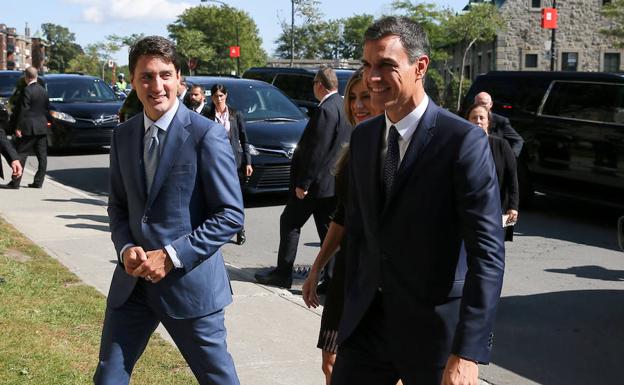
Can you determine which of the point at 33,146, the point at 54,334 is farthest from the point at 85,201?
the point at 54,334

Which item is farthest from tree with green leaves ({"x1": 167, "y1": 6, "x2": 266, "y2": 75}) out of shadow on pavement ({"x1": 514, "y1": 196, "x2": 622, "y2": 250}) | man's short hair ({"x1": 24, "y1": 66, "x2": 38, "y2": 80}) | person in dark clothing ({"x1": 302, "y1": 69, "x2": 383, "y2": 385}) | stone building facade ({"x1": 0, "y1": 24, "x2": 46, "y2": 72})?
person in dark clothing ({"x1": 302, "y1": 69, "x2": 383, "y2": 385})

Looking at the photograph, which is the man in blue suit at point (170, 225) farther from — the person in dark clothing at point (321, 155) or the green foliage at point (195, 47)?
the green foliage at point (195, 47)

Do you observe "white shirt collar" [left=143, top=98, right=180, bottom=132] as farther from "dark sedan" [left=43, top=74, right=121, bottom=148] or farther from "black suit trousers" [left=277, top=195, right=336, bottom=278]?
"dark sedan" [left=43, top=74, right=121, bottom=148]

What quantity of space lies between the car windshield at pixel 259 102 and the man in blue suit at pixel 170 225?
32.2 ft

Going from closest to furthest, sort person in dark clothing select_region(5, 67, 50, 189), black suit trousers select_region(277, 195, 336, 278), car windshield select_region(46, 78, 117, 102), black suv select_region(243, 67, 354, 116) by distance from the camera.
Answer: black suit trousers select_region(277, 195, 336, 278) → person in dark clothing select_region(5, 67, 50, 189) → black suv select_region(243, 67, 354, 116) → car windshield select_region(46, 78, 117, 102)

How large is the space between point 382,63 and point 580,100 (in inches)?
380

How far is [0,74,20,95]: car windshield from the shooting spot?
81.8 feet

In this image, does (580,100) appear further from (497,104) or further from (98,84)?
(98,84)

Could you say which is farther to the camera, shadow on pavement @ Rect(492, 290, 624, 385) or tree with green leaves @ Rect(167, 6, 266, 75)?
tree with green leaves @ Rect(167, 6, 266, 75)

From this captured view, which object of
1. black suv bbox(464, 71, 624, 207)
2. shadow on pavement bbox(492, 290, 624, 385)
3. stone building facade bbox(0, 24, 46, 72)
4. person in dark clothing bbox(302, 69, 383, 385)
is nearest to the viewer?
person in dark clothing bbox(302, 69, 383, 385)

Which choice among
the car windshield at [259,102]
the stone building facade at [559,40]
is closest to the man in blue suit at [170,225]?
the car windshield at [259,102]

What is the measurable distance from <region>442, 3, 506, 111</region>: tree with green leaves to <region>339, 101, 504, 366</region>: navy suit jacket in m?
47.6

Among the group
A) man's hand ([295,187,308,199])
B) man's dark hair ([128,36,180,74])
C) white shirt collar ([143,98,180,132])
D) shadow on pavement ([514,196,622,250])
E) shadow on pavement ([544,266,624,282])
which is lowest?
shadow on pavement ([514,196,622,250])

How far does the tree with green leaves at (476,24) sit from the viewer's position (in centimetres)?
5012
